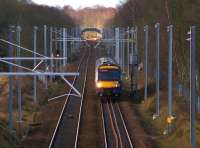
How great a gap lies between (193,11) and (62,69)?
116 ft

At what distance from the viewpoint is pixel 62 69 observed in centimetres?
7025

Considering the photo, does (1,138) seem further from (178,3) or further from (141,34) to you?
(141,34)

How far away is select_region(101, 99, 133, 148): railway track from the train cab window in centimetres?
182

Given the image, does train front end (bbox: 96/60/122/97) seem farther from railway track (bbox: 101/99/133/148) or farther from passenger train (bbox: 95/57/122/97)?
railway track (bbox: 101/99/133/148)

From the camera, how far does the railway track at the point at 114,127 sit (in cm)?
3057

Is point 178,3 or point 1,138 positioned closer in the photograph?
point 1,138

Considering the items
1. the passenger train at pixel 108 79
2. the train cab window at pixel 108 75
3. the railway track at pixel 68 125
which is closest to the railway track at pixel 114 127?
the passenger train at pixel 108 79

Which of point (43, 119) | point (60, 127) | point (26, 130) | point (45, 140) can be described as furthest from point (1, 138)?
point (43, 119)

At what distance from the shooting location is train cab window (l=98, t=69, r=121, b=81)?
154 ft

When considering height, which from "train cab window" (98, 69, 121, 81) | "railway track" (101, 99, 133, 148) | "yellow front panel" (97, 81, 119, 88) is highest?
"train cab window" (98, 69, 121, 81)

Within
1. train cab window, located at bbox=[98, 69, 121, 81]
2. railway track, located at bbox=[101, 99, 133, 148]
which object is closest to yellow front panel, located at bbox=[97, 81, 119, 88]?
train cab window, located at bbox=[98, 69, 121, 81]

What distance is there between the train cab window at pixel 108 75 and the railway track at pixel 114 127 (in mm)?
1821

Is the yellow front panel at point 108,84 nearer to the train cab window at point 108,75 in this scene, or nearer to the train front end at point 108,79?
the train front end at point 108,79

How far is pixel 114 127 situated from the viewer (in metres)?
36.2
